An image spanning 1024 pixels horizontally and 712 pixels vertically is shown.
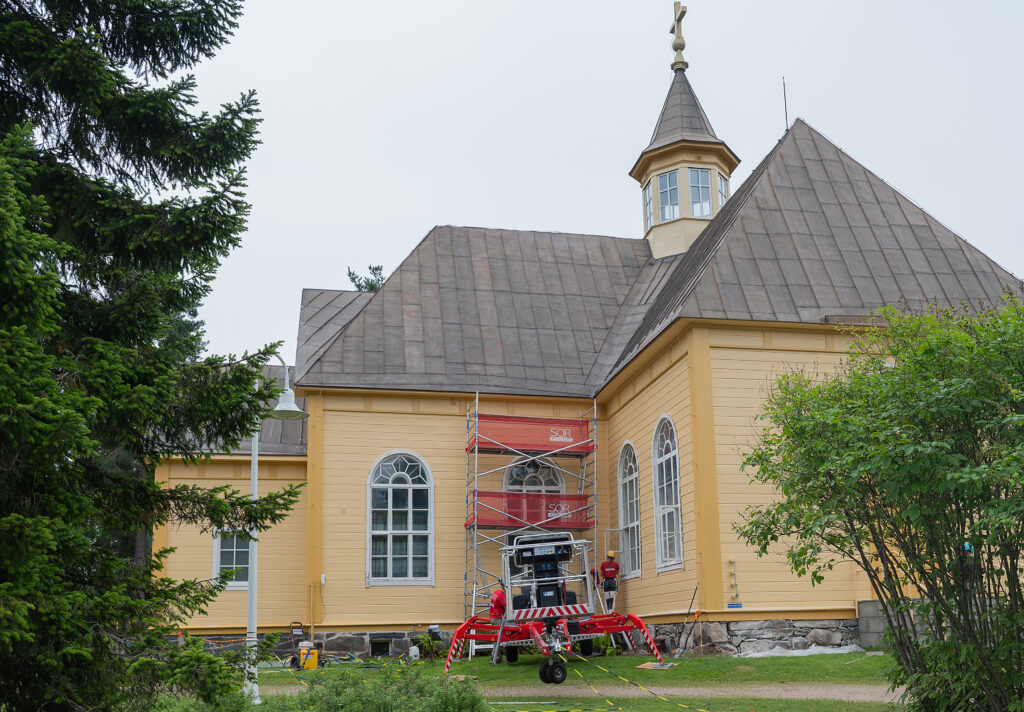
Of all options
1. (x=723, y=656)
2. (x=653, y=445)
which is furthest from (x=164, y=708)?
(x=653, y=445)

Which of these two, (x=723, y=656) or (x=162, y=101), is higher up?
(x=162, y=101)

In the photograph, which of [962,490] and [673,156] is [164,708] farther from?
[673,156]

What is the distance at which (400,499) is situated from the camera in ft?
66.8

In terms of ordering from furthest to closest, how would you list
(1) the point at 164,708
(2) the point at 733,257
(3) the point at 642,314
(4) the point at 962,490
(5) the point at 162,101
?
(3) the point at 642,314 → (2) the point at 733,257 → (5) the point at 162,101 → (1) the point at 164,708 → (4) the point at 962,490

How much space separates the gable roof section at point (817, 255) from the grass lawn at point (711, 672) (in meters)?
5.35

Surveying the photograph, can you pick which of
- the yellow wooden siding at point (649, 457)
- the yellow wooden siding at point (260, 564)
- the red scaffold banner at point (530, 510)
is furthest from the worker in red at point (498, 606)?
the yellow wooden siding at point (260, 564)

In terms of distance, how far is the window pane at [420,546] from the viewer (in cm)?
2020

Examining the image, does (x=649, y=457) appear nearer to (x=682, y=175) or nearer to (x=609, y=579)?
(x=609, y=579)

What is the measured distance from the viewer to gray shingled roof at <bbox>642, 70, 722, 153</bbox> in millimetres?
25156

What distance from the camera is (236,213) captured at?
8.50 m

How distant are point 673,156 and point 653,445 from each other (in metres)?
9.88

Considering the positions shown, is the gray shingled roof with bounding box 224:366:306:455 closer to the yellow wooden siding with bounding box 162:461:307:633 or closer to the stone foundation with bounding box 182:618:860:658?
the yellow wooden siding with bounding box 162:461:307:633

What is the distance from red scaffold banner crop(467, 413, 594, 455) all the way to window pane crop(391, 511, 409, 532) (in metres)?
1.89

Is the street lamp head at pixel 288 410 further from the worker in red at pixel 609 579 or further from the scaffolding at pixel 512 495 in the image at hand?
the worker in red at pixel 609 579
